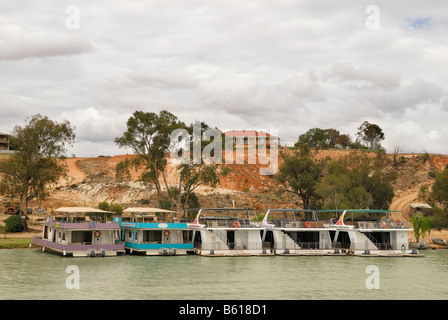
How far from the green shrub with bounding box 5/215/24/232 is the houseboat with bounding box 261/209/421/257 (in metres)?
28.2

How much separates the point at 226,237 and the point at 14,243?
2053 cm

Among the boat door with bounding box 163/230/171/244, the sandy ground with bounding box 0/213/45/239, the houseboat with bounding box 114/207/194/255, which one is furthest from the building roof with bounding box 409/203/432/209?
the sandy ground with bounding box 0/213/45/239

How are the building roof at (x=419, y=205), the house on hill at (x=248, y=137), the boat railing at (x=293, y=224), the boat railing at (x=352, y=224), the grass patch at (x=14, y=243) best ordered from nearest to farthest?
the grass patch at (x=14, y=243) → the boat railing at (x=352, y=224) → the boat railing at (x=293, y=224) → the building roof at (x=419, y=205) → the house on hill at (x=248, y=137)

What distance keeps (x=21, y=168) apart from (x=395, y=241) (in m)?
41.6

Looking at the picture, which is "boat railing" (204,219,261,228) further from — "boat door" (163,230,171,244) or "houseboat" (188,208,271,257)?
"boat door" (163,230,171,244)

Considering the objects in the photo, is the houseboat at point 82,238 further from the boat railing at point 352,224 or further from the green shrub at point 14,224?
the boat railing at point 352,224

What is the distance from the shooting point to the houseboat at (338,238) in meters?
50.1

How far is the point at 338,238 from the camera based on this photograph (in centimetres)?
5253

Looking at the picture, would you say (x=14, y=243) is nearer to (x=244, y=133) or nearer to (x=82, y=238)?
(x=82, y=238)

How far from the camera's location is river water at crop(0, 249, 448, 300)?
29.6m

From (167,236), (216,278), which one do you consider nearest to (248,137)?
(167,236)

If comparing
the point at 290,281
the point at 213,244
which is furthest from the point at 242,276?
the point at 213,244

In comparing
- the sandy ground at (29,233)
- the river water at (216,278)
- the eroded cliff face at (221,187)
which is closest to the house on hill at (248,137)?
the eroded cliff face at (221,187)

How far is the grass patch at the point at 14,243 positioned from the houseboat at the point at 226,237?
53.5ft
